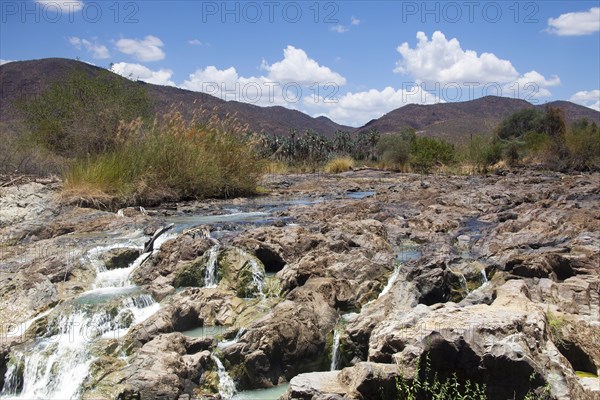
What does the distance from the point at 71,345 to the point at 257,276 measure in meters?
2.90

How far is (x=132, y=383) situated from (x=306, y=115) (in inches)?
5664

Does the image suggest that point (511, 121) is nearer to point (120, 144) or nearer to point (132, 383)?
A: point (120, 144)

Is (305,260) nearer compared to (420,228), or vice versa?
(305,260)

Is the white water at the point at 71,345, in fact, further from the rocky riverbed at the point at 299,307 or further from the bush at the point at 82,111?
the bush at the point at 82,111

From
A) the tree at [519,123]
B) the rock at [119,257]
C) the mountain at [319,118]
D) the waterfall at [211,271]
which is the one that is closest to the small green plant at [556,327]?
the waterfall at [211,271]

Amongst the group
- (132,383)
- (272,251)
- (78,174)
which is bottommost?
(132,383)

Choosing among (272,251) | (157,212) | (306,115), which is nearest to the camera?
(272,251)

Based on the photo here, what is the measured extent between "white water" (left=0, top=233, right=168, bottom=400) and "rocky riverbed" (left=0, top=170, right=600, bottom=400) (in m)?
0.02

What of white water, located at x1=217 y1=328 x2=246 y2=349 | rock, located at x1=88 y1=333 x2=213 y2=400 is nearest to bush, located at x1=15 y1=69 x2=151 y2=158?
white water, located at x1=217 y1=328 x2=246 y2=349

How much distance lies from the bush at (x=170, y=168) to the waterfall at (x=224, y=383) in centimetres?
944

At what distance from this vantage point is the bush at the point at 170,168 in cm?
1441

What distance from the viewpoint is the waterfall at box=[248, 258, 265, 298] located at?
26.3 ft

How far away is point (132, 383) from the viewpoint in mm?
5215

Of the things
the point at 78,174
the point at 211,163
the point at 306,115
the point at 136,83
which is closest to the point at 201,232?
the point at 78,174
